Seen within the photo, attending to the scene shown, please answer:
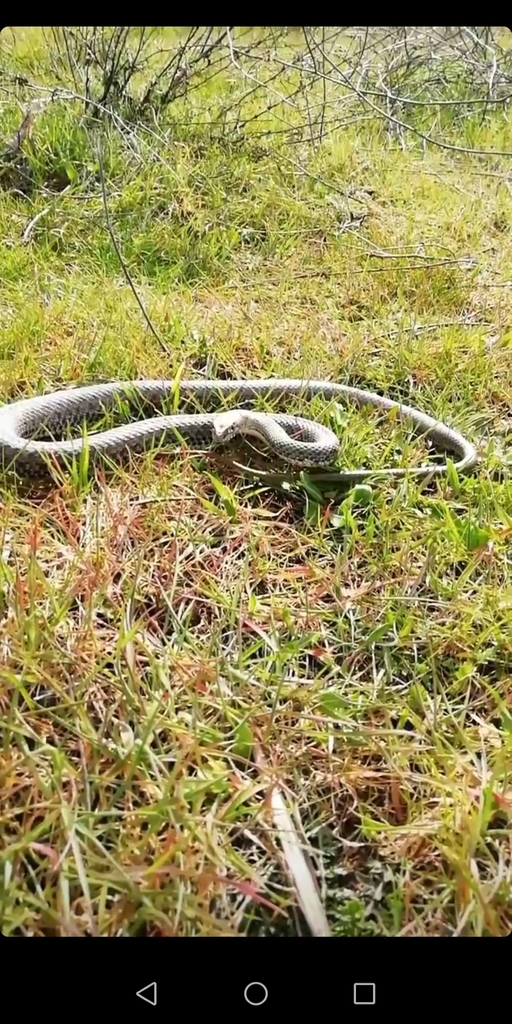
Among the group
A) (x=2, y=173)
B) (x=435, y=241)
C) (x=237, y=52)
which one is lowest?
(x=435, y=241)

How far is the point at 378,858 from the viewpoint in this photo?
834 mm

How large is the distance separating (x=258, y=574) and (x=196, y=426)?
0.41m

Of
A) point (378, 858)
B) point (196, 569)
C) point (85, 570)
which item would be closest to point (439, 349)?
point (196, 569)

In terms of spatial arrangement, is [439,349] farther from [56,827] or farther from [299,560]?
[56,827]

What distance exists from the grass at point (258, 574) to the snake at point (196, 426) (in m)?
0.05

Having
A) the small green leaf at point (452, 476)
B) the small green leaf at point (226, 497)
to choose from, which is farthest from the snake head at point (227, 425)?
the small green leaf at point (452, 476)

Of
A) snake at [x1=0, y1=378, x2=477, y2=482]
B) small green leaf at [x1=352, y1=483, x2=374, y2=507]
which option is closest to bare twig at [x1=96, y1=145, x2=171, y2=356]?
snake at [x1=0, y1=378, x2=477, y2=482]

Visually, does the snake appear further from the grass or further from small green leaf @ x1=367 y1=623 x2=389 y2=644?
small green leaf @ x1=367 y1=623 x2=389 y2=644

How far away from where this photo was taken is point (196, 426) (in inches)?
58.6

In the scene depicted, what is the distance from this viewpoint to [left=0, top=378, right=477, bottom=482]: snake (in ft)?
4.50

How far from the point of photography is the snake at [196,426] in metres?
1.37

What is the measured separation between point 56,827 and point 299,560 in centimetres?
56

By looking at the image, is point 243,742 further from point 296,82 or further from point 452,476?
point 296,82

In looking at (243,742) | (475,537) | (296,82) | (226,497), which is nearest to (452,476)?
(475,537)
